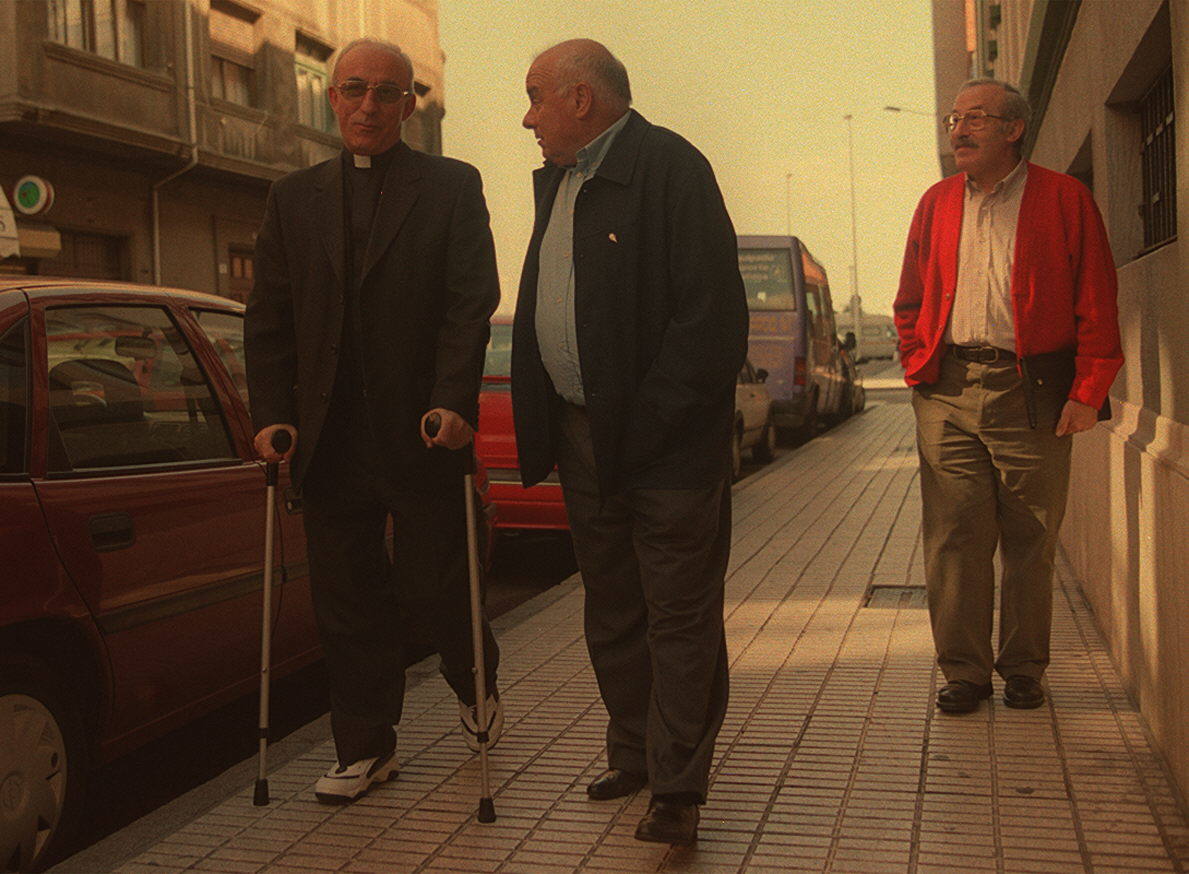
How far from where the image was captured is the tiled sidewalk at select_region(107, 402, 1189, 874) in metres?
3.53

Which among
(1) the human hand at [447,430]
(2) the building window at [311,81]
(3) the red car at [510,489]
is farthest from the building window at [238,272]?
(1) the human hand at [447,430]

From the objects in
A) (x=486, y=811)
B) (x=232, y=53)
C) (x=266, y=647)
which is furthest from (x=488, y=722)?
(x=232, y=53)

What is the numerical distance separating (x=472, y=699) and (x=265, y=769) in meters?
0.64

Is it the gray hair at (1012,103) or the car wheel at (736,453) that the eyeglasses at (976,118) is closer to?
the gray hair at (1012,103)

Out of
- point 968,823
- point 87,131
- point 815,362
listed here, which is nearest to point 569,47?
point 968,823

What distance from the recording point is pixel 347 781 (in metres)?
4.05

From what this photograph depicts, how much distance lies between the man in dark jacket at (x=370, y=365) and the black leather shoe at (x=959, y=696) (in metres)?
1.70

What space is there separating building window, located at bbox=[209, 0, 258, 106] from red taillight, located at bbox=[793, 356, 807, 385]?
32.0ft

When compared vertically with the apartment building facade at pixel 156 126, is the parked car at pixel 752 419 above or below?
below

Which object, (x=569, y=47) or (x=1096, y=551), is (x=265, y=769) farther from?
(x=1096, y=551)

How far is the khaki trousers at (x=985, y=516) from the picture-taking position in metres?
4.67

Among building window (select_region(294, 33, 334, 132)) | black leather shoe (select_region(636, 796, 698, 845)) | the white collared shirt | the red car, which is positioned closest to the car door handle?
black leather shoe (select_region(636, 796, 698, 845))

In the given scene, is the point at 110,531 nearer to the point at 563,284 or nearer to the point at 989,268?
the point at 563,284

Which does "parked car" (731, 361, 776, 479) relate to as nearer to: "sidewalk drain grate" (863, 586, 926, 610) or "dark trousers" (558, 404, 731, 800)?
"sidewalk drain grate" (863, 586, 926, 610)
